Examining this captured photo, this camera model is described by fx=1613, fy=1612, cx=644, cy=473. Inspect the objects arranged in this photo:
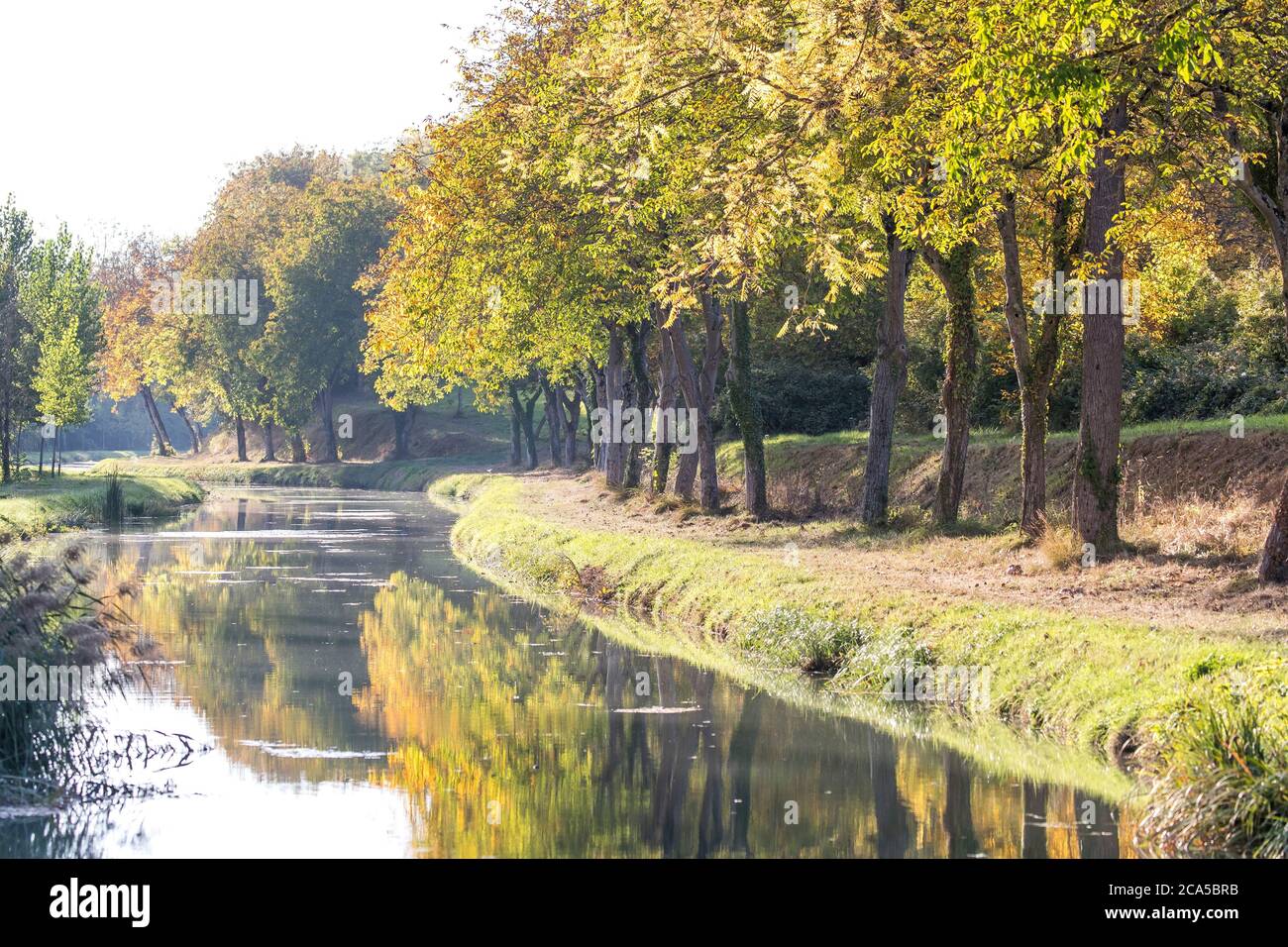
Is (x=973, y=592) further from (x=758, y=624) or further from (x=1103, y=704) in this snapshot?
(x=1103, y=704)

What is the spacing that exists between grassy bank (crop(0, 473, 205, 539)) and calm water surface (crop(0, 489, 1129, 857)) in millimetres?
15827

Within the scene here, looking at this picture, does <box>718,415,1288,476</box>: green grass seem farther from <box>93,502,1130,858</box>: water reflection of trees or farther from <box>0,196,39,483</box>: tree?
<box>0,196,39,483</box>: tree

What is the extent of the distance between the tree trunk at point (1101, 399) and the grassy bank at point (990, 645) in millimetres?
3758

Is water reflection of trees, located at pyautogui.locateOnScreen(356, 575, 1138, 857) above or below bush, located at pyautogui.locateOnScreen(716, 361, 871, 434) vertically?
below

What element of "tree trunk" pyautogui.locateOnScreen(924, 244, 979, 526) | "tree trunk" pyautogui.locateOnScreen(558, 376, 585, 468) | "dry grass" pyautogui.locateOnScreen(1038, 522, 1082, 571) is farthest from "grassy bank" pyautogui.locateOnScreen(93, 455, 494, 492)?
"dry grass" pyautogui.locateOnScreen(1038, 522, 1082, 571)

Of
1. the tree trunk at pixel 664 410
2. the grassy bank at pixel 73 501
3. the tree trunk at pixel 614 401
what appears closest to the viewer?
the grassy bank at pixel 73 501

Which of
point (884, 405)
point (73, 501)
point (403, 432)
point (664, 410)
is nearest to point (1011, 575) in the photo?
point (884, 405)

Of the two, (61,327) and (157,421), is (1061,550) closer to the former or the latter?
(61,327)

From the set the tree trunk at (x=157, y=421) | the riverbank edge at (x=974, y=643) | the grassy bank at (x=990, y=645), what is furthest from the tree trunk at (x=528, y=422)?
the grassy bank at (x=990, y=645)

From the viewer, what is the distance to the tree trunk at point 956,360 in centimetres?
2981

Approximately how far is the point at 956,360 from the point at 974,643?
10515 millimetres

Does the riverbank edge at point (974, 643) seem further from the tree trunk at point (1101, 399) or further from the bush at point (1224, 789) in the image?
the tree trunk at point (1101, 399)

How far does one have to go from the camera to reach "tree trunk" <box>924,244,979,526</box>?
97.8 feet
